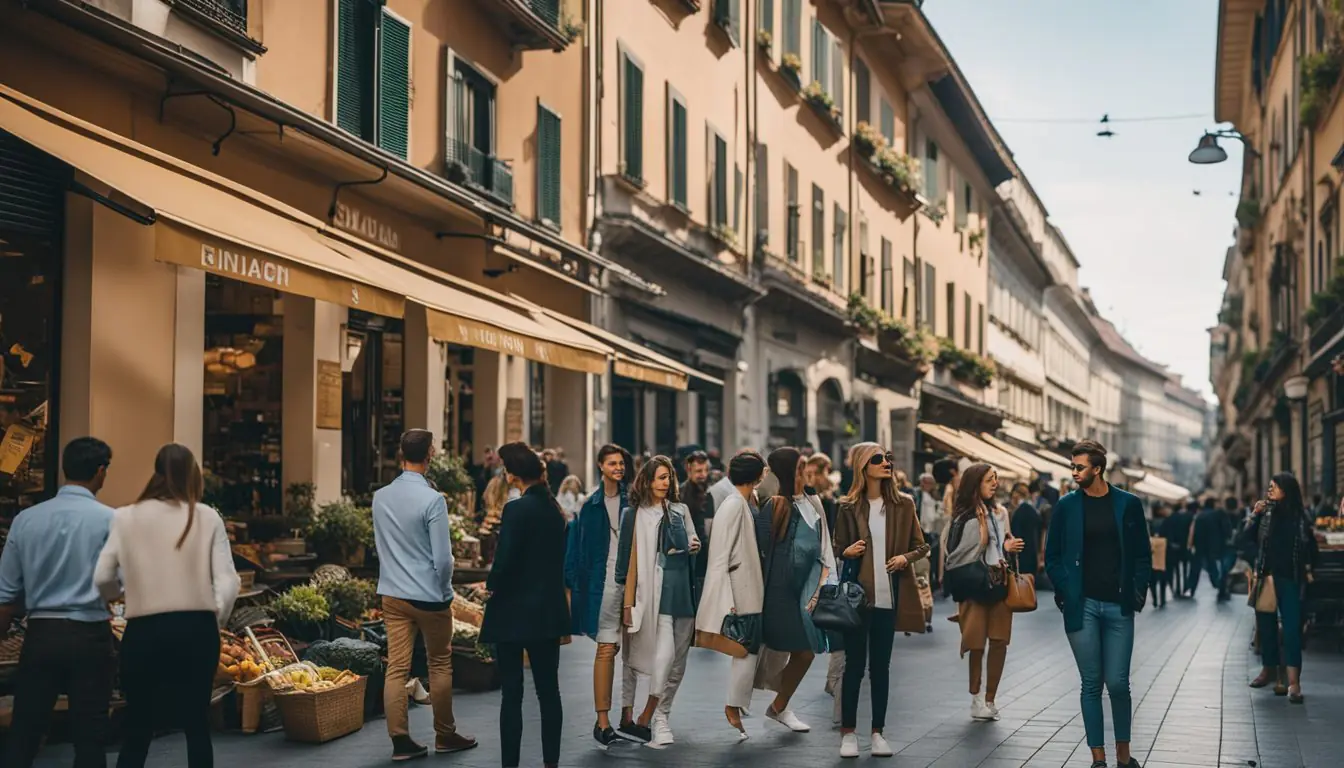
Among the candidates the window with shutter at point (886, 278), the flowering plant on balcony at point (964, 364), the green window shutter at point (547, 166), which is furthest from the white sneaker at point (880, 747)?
the flowering plant on balcony at point (964, 364)

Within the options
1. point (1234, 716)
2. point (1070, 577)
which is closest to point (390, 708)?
point (1070, 577)

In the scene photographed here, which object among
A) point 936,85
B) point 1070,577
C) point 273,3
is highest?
point 936,85

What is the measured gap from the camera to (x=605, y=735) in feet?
32.0

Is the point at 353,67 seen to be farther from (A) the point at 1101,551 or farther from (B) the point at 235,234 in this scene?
(A) the point at 1101,551

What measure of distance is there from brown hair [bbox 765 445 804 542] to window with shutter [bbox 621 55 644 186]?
12655 mm

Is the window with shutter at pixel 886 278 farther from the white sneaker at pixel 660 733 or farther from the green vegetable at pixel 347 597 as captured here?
the white sneaker at pixel 660 733

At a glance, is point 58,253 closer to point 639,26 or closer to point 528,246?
point 528,246

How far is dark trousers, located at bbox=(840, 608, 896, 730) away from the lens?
9656 millimetres

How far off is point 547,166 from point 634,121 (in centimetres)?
270

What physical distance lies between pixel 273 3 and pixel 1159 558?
17175 millimetres

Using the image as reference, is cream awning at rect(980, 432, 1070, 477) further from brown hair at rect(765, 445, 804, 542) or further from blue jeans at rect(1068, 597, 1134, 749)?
blue jeans at rect(1068, 597, 1134, 749)

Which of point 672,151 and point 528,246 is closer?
point 528,246

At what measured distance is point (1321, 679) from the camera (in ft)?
46.5

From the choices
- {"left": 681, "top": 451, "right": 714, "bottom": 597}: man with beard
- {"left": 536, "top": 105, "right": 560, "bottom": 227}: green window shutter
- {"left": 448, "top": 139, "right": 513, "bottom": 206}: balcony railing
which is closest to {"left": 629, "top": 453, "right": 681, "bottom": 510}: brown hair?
{"left": 681, "top": 451, "right": 714, "bottom": 597}: man with beard
